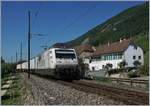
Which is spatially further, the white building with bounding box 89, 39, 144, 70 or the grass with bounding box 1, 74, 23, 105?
the white building with bounding box 89, 39, 144, 70

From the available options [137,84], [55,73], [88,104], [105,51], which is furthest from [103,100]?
[105,51]

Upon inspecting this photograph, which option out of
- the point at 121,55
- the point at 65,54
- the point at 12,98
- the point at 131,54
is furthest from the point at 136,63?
the point at 12,98

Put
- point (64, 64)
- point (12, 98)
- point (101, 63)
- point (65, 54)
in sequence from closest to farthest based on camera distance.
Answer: point (12, 98), point (64, 64), point (65, 54), point (101, 63)

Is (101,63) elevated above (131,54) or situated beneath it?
situated beneath

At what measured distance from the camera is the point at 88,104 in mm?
16594

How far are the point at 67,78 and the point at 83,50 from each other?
8455 cm

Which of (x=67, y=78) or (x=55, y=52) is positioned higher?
(x=55, y=52)

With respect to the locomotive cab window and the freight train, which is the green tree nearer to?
the locomotive cab window

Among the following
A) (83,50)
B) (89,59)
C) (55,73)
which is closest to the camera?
(55,73)

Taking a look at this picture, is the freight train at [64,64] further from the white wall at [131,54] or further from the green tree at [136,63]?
the white wall at [131,54]

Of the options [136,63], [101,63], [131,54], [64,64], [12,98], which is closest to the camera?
[12,98]

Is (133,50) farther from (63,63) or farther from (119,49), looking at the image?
(63,63)

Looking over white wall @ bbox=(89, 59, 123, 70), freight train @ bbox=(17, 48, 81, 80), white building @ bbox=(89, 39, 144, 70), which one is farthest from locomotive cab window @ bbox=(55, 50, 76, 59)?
white wall @ bbox=(89, 59, 123, 70)

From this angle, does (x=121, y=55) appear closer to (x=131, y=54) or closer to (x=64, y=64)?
(x=131, y=54)
